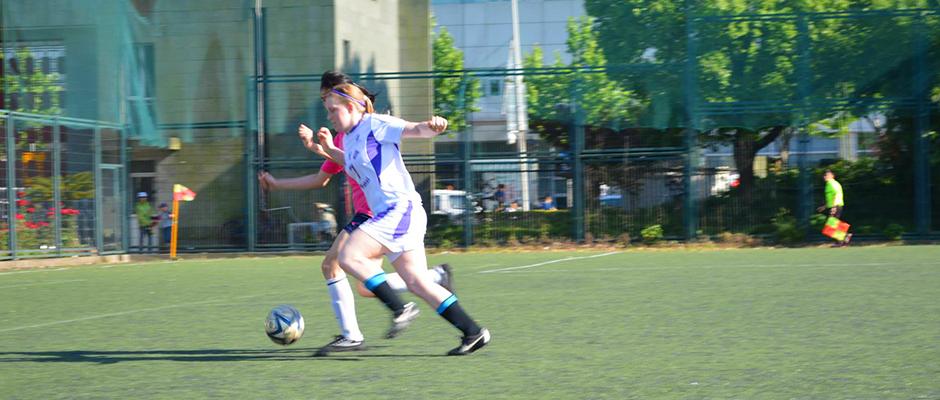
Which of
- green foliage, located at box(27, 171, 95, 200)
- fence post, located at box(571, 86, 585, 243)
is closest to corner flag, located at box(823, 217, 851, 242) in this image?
fence post, located at box(571, 86, 585, 243)

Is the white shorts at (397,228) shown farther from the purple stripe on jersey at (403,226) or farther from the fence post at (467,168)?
the fence post at (467,168)

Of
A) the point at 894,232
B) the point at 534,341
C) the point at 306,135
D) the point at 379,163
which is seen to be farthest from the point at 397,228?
the point at 894,232

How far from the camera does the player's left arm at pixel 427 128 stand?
6.40m

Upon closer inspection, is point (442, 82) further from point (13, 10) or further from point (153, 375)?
point (153, 375)

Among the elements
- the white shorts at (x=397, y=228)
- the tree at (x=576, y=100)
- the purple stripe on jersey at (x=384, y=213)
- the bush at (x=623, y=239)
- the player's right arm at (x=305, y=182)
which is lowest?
the bush at (x=623, y=239)

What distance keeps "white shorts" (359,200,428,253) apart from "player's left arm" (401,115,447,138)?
429 mm

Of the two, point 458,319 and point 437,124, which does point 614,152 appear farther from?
point 437,124

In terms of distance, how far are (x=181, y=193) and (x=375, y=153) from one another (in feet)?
60.3

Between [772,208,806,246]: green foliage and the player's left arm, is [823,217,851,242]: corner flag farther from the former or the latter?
the player's left arm

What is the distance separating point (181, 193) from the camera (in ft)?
80.1

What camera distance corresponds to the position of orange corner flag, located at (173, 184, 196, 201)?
79.2ft

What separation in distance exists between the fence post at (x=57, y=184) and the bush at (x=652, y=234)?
445 inches

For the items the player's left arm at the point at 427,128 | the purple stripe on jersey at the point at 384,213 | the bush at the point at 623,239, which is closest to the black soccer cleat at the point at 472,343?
the purple stripe on jersey at the point at 384,213

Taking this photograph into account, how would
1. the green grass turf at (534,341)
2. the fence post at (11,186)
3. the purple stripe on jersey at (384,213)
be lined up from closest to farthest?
the green grass turf at (534,341)
the purple stripe on jersey at (384,213)
the fence post at (11,186)
